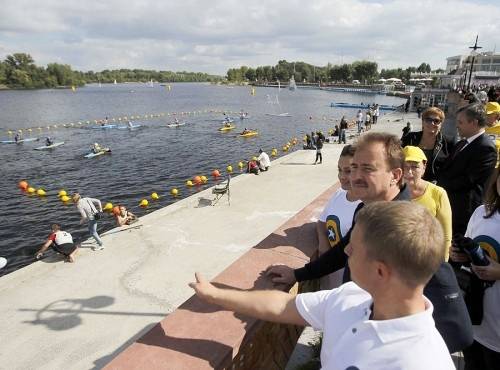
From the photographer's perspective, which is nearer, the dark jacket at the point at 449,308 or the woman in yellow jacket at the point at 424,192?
the dark jacket at the point at 449,308

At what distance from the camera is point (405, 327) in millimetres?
1275

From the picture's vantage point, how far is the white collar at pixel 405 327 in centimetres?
126

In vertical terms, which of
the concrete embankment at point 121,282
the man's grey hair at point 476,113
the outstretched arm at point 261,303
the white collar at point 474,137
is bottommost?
the concrete embankment at point 121,282

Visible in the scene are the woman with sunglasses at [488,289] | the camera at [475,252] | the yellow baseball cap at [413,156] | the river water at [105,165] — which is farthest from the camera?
the river water at [105,165]

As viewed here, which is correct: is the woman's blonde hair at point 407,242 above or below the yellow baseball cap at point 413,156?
above

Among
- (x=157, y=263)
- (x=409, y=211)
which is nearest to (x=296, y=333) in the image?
(x=409, y=211)

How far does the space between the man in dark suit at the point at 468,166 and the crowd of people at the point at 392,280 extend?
99 centimetres

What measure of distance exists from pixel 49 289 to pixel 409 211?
29.1 feet

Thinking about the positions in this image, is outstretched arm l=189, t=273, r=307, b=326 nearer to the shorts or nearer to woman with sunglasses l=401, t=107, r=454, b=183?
woman with sunglasses l=401, t=107, r=454, b=183

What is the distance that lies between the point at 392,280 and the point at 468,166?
3.85 metres

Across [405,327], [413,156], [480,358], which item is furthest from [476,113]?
[405,327]

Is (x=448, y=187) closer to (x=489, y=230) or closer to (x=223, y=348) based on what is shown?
(x=489, y=230)

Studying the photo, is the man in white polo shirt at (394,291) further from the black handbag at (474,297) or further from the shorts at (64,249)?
the shorts at (64,249)

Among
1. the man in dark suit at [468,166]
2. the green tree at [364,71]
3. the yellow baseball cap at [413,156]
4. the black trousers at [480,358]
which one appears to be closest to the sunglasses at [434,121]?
the man in dark suit at [468,166]
